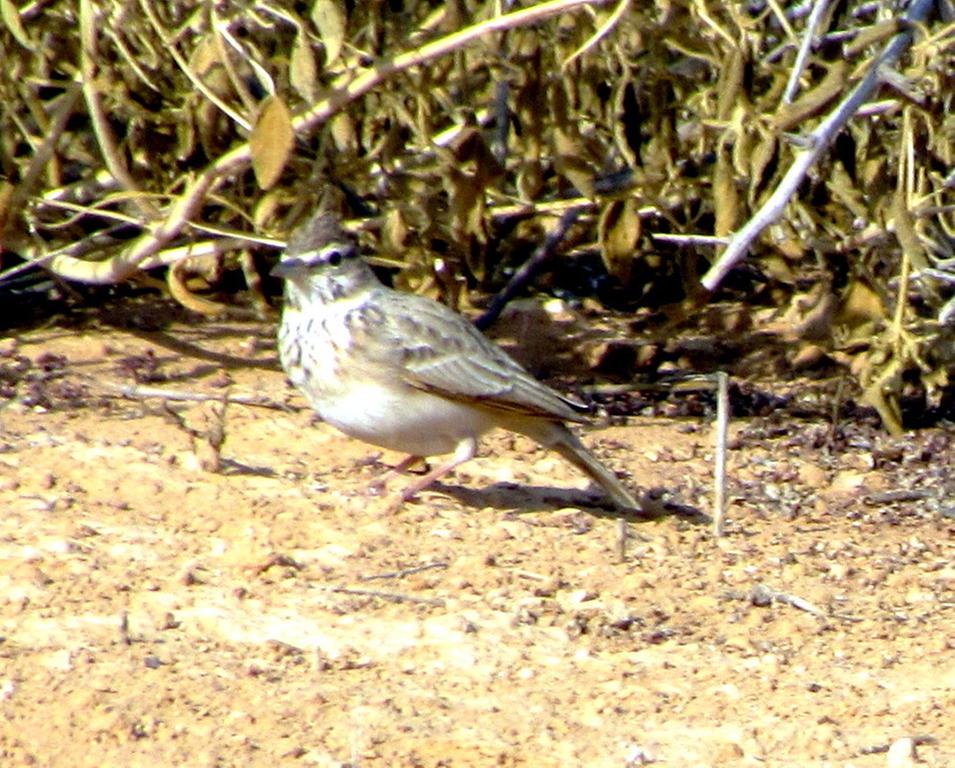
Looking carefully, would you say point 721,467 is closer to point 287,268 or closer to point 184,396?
point 287,268

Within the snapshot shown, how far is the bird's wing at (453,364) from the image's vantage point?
688 centimetres

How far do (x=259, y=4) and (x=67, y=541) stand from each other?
1833mm

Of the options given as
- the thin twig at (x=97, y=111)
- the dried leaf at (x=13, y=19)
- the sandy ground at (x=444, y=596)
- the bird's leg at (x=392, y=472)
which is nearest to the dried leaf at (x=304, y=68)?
the thin twig at (x=97, y=111)

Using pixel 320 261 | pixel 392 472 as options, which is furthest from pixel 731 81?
pixel 392 472

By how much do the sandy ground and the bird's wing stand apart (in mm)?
370

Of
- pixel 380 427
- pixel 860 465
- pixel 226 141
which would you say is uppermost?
pixel 226 141

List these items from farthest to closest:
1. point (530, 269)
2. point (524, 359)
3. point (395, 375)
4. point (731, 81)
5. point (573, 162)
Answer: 1. point (524, 359)
2. point (530, 269)
3. point (395, 375)
4. point (573, 162)
5. point (731, 81)

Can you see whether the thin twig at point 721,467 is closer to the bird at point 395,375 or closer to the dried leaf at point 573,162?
the bird at point 395,375

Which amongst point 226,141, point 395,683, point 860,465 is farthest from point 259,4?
point 860,465

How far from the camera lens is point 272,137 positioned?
5.68 m

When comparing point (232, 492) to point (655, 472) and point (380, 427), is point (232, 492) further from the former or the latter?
point (655, 472)

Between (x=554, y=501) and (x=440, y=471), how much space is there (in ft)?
1.48

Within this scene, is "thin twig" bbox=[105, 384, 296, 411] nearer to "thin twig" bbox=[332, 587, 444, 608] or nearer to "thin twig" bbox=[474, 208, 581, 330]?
"thin twig" bbox=[474, 208, 581, 330]

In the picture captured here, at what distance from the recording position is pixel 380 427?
667cm
